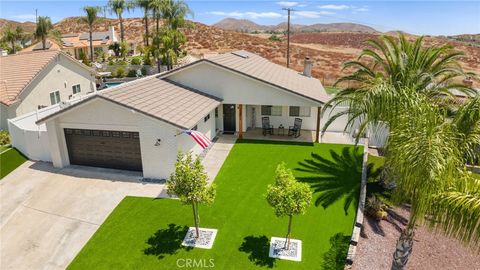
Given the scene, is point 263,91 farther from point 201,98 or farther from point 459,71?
point 459,71

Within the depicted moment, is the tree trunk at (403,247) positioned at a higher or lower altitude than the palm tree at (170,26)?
lower

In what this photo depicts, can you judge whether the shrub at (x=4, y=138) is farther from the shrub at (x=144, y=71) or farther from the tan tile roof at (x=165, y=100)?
the shrub at (x=144, y=71)

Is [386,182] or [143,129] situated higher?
[143,129]

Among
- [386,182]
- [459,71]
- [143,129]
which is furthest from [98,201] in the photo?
[459,71]

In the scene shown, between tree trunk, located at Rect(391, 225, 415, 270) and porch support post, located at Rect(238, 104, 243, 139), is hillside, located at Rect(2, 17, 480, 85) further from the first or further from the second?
tree trunk, located at Rect(391, 225, 415, 270)

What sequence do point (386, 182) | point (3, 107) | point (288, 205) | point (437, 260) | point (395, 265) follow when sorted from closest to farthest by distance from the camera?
point (395, 265), point (288, 205), point (437, 260), point (386, 182), point (3, 107)

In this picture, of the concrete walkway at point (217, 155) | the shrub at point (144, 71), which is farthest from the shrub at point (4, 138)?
the shrub at point (144, 71)

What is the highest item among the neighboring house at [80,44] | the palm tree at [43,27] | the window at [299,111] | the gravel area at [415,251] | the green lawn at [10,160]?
the palm tree at [43,27]

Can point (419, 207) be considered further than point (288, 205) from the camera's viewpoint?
No
